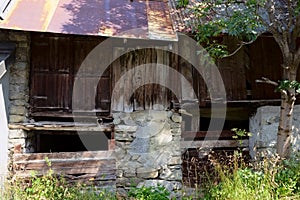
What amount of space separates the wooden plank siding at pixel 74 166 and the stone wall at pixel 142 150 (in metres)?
0.19

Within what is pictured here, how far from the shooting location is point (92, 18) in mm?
4816

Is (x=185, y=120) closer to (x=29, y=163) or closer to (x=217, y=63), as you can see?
(x=217, y=63)

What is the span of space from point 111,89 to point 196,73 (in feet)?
5.22

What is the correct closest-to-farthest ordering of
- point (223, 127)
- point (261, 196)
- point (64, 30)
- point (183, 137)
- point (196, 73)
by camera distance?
point (261, 196) < point (64, 30) < point (196, 73) < point (183, 137) < point (223, 127)

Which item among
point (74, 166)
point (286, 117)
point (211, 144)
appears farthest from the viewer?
point (211, 144)

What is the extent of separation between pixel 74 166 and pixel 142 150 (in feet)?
3.93

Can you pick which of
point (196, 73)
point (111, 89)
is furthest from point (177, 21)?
point (111, 89)

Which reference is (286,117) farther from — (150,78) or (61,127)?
(61,127)

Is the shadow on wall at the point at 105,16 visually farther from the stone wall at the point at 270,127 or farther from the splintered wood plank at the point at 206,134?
the stone wall at the point at 270,127

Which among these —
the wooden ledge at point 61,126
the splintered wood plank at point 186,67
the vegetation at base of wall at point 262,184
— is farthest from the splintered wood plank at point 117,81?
the vegetation at base of wall at point 262,184

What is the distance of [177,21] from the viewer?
505cm

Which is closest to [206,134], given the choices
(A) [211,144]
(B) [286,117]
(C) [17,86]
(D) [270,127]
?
(A) [211,144]

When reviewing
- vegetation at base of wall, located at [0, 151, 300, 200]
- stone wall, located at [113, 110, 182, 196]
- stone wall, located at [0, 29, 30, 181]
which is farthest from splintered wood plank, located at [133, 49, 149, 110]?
stone wall, located at [0, 29, 30, 181]

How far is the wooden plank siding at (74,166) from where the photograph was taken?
4945mm
